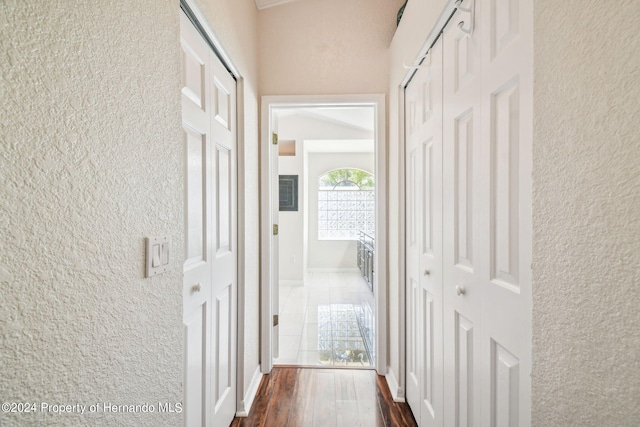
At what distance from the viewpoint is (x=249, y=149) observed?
80.4 inches

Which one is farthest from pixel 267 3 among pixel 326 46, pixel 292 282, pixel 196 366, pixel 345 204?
pixel 345 204

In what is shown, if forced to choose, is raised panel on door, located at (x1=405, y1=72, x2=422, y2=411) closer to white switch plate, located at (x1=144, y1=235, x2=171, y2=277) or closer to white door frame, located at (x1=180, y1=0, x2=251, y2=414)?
white door frame, located at (x1=180, y1=0, x2=251, y2=414)

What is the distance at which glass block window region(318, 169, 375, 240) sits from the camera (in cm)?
684

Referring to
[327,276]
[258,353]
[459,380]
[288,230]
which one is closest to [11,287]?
[459,380]

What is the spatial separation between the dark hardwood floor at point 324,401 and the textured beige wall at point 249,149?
0.18 m

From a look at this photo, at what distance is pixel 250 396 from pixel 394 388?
0.93m

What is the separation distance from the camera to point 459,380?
1.21 m

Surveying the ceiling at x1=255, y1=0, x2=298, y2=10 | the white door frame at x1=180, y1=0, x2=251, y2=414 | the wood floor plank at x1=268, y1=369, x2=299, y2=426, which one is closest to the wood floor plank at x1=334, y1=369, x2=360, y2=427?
the wood floor plank at x1=268, y1=369, x2=299, y2=426

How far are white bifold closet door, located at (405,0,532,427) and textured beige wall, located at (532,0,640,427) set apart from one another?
74mm

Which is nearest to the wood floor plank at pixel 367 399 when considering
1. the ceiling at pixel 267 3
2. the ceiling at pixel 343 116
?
the ceiling at pixel 267 3

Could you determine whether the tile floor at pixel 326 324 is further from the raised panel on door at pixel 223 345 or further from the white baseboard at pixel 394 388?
the raised panel on door at pixel 223 345

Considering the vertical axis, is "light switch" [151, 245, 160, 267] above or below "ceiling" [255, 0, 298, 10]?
below

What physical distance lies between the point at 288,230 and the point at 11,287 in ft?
16.1

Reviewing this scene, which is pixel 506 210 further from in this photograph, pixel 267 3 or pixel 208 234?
pixel 267 3
